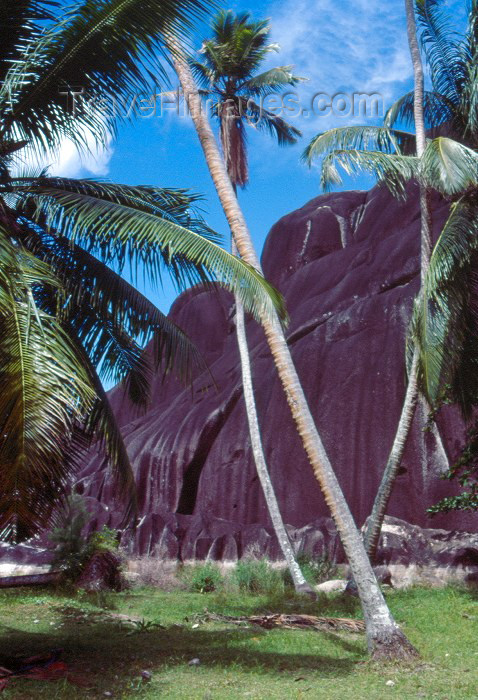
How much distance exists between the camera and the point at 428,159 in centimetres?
1164

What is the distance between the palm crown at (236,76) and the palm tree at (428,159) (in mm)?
5593

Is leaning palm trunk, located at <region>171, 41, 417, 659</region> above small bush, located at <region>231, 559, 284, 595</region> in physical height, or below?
above

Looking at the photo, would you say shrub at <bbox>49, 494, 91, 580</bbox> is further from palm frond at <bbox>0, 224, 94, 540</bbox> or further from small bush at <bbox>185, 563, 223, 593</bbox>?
palm frond at <bbox>0, 224, 94, 540</bbox>

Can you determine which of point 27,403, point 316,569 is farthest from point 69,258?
point 316,569

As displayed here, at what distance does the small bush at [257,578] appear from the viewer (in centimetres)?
1465

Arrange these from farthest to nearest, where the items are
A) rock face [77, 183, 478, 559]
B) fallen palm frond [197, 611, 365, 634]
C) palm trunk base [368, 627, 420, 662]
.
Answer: rock face [77, 183, 478, 559]
fallen palm frond [197, 611, 365, 634]
palm trunk base [368, 627, 420, 662]

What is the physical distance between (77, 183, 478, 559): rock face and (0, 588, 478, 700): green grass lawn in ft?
14.8

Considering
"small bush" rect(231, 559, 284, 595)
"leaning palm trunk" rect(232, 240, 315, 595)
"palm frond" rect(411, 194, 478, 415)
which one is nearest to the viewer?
"palm frond" rect(411, 194, 478, 415)

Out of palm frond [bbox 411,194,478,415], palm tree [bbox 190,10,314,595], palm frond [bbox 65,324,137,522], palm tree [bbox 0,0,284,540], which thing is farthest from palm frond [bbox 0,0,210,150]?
palm tree [bbox 190,10,314,595]

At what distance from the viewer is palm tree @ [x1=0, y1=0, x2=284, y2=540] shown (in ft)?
19.8

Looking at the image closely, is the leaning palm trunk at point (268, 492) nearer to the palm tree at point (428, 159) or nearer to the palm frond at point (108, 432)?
the palm tree at point (428, 159)

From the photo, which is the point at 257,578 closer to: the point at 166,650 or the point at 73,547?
the point at 73,547

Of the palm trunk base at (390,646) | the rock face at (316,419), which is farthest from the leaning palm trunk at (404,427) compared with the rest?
the palm trunk base at (390,646)

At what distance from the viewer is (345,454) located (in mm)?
18438
